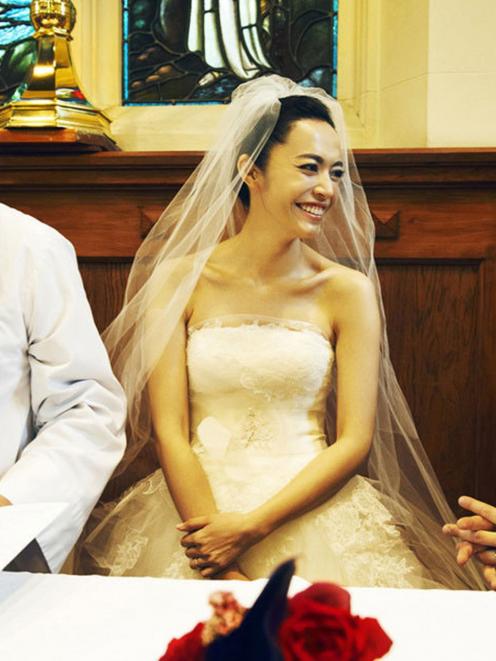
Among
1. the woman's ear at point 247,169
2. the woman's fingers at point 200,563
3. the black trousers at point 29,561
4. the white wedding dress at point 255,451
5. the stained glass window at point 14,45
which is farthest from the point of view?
the stained glass window at point 14,45

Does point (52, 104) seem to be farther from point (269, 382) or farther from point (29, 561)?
point (29, 561)

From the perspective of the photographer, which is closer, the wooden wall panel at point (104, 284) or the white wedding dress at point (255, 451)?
the white wedding dress at point (255, 451)

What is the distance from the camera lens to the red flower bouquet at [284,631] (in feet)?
1.76

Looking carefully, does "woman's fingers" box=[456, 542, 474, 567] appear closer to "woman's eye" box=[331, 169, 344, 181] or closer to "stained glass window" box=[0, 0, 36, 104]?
"woman's eye" box=[331, 169, 344, 181]

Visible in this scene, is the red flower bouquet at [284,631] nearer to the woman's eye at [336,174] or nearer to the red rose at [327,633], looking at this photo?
the red rose at [327,633]

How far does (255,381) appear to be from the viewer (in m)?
2.15

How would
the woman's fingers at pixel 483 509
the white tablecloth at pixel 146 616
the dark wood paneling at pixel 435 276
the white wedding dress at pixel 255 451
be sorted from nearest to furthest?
1. the white tablecloth at pixel 146 616
2. the woman's fingers at pixel 483 509
3. the white wedding dress at pixel 255 451
4. the dark wood paneling at pixel 435 276

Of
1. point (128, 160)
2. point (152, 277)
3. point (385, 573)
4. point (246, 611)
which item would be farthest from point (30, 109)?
point (246, 611)

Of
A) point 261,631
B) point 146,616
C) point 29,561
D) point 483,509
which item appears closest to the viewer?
point 261,631

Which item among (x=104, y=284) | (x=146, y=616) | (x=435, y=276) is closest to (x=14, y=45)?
(x=104, y=284)

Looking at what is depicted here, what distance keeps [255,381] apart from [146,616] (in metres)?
1.23

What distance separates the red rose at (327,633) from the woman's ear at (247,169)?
168 cm

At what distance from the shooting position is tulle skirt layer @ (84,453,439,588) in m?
2.01

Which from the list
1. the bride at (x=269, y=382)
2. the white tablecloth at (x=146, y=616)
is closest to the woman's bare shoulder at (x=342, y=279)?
the bride at (x=269, y=382)
